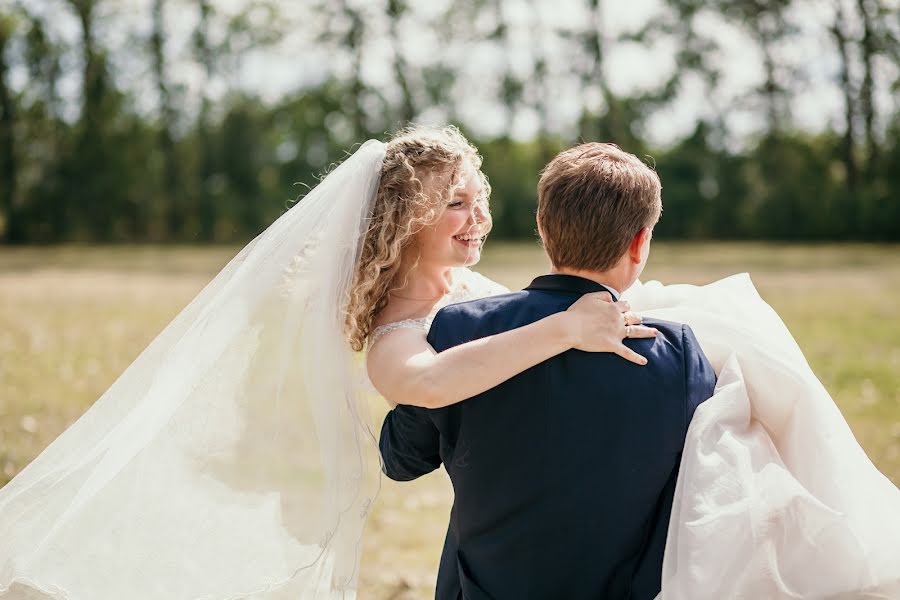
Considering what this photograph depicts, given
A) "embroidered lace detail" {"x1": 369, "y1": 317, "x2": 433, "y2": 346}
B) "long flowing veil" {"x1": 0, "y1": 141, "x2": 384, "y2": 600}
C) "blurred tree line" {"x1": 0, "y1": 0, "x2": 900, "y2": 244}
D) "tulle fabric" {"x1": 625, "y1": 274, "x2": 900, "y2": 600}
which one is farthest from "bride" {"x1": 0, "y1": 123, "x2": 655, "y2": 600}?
"blurred tree line" {"x1": 0, "y1": 0, "x2": 900, "y2": 244}

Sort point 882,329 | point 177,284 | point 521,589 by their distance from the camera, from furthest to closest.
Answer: point 177,284
point 882,329
point 521,589

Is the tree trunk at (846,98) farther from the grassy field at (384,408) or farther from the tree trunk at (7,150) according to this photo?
the tree trunk at (7,150)

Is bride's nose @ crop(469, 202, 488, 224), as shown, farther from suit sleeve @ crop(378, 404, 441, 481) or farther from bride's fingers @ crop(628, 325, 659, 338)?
bride's fingers @ crop(628, 325, 659, 338)

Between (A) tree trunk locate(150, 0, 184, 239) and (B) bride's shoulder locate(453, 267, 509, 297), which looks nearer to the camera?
(B) bride's shoulder locate(453, 267, 509, 297)

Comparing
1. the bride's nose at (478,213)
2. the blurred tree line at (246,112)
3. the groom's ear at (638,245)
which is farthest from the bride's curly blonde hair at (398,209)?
the blurred tree line at (246,112)

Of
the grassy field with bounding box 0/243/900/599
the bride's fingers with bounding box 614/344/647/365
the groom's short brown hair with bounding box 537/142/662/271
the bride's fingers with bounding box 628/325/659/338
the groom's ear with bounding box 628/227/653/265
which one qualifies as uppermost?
the groom's short brown hair with bounding box 537/142/662/271

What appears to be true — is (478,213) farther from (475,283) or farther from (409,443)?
(409,443)

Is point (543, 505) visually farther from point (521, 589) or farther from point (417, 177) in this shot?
point (417, 177)

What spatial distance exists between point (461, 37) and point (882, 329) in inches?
1133

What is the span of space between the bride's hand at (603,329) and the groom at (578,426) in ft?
0.12

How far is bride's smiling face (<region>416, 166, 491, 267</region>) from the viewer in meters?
2.97

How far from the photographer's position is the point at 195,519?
11.1ft

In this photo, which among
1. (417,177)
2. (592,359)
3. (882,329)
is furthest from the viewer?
(882,329)

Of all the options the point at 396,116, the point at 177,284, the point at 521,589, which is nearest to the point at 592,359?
the point at 521,589
